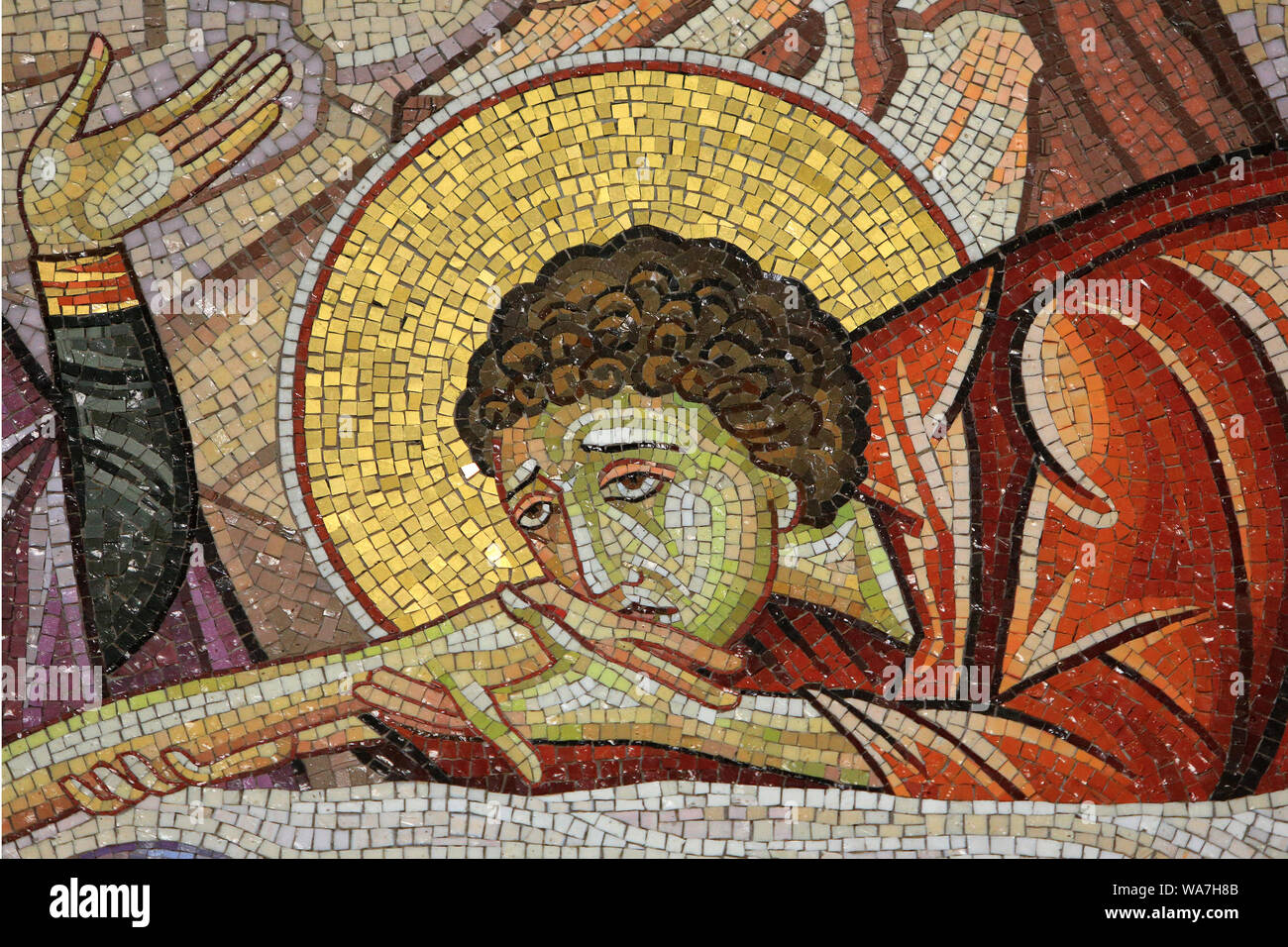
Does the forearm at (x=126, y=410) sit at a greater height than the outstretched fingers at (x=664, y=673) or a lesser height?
greater

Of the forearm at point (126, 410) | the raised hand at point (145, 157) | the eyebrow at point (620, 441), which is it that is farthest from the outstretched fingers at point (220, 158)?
the eyebrow at point (620, 441)

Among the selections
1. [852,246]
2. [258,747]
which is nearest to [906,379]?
[852,246]

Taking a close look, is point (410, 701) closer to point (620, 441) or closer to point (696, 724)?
point (696, 724)

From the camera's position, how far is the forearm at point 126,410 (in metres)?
4.04

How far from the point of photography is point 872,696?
13.1ft

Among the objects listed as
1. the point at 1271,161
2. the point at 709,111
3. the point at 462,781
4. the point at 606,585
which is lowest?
the point at 462,781

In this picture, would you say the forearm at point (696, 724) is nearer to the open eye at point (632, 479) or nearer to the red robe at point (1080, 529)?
the red robe at point (1080, 529)

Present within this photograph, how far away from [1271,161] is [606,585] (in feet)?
10.8

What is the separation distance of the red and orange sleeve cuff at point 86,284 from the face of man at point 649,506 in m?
1.76

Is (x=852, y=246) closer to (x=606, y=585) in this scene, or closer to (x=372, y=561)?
(x=606, y=585)

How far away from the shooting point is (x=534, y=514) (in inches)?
158

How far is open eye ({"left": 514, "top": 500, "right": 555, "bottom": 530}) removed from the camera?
4008 millimetres

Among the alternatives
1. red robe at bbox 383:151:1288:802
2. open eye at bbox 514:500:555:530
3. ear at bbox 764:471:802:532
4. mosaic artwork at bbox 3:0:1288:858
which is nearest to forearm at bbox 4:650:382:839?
mosaic artwork at bbox 3:0:1288:858

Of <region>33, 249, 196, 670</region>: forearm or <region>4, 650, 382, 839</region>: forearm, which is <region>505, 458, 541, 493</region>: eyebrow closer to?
<region>4, 650, 382, 839</region>: forearm
